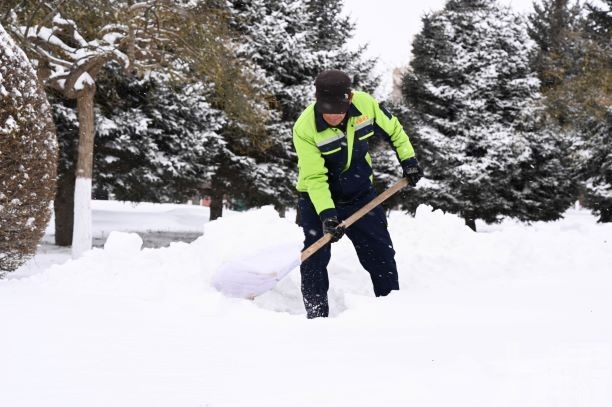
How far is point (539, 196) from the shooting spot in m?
17.8

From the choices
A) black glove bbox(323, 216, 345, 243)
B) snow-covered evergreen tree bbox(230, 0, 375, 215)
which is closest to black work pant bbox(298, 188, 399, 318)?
black glove bbox(323, 216, 345, 243)

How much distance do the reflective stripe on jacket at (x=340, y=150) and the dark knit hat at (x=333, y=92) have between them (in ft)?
0.56

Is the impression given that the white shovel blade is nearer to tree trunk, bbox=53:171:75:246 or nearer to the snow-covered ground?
the snow-covered ground

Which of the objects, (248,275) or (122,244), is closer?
(248,275)

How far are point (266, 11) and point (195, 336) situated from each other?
1275 cm

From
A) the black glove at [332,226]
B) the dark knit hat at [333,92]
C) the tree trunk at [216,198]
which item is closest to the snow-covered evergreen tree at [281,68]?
the tree trunk at [216,198]

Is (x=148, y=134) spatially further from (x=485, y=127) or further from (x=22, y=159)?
(x=485, y=127)

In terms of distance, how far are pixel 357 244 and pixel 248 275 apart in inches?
34.7

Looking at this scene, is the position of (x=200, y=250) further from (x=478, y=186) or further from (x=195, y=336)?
(x=478, y=186)

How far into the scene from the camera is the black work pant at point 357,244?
4332 millimetres

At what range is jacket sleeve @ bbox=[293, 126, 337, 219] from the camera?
13.0ft

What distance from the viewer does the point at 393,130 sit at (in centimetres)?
427

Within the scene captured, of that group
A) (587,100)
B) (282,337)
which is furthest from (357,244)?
(587,100)

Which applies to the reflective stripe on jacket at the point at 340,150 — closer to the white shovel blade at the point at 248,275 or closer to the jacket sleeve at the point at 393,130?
the jacket sleeve at the point at 393,130
